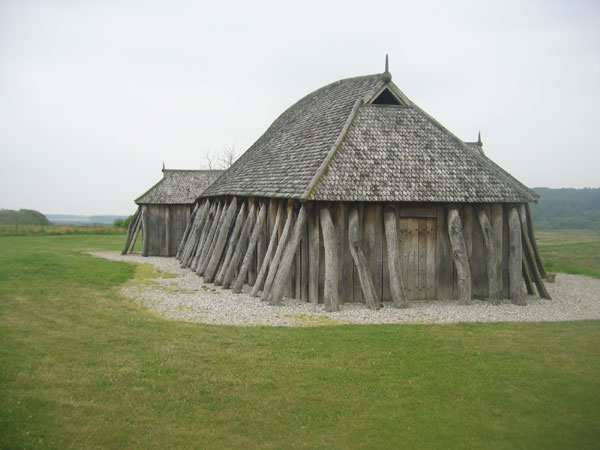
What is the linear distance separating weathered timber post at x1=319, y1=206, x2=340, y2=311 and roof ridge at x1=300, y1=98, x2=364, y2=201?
723 millimetres

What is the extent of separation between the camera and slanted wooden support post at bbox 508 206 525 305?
13695 millimetres

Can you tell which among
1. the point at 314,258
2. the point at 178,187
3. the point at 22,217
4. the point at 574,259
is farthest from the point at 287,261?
the point at 22,217

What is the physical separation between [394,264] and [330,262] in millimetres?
1834

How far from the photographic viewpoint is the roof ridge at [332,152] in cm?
1273

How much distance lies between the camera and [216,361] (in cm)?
806

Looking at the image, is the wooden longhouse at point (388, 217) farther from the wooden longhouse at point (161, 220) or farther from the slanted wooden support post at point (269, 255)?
the wooden longhouse at point (161, 220)

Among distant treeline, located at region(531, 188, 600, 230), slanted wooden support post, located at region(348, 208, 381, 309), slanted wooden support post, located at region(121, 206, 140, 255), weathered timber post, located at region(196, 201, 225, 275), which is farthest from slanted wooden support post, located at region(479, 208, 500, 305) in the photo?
distant treeline, located at region(531, 188, 600, 230)

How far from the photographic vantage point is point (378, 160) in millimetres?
14156

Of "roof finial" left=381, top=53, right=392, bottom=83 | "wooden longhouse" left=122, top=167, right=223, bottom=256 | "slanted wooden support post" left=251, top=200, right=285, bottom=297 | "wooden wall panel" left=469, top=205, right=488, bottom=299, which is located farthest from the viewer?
"wooden longhouse" left=122, top=167, right=223, bottom=256

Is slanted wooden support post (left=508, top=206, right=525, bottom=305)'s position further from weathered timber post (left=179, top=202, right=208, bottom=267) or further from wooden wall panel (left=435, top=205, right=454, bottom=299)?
weathered timber post (left=179, top=202, right=208, bottom=267)

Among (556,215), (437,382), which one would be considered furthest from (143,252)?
(556,215)

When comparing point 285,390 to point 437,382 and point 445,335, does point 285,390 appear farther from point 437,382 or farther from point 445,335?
point 445,335

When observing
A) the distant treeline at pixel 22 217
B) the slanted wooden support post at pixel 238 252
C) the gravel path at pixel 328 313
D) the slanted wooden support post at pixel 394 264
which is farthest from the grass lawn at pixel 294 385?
the distant treeline at pixel 22 217

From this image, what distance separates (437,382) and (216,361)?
3619 mm
